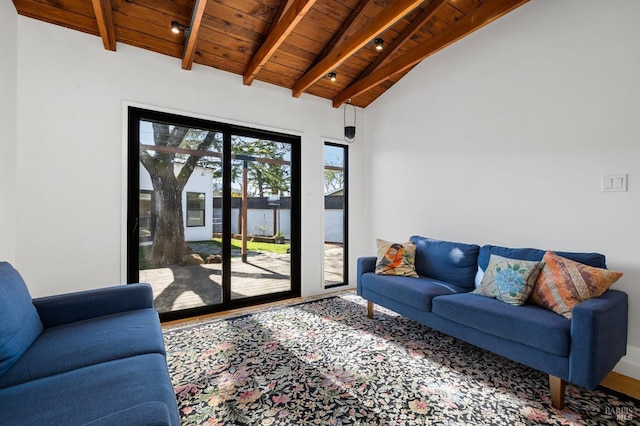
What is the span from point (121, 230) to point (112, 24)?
5.94 feet

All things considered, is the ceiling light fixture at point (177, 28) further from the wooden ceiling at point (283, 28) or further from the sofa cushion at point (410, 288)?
the sofa cushion at point (410, 288)

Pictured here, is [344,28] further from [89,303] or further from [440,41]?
[89,303]

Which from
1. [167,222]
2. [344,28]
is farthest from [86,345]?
[344,28]

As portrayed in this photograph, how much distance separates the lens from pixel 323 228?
13.0ft

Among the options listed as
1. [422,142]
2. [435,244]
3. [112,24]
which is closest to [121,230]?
[112,24]

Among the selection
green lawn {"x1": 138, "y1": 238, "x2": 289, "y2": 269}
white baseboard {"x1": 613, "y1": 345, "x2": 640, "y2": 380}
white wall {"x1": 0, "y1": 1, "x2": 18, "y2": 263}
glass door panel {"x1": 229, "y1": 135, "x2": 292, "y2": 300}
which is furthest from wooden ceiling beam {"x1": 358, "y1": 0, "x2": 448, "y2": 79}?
white wall {"x1": 0, "y1": 1, "x2": 18, "y2": 263}

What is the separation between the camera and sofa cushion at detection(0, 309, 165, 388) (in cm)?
125

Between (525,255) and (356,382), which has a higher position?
(525,255)

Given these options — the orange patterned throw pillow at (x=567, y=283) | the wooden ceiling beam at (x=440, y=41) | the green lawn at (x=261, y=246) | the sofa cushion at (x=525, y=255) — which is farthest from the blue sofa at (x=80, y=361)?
the wooden ceiling beam at (x=440, y=41)

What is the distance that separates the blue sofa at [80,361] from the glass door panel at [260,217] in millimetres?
1571

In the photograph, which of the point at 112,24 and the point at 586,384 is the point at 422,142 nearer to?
the point at 586,384

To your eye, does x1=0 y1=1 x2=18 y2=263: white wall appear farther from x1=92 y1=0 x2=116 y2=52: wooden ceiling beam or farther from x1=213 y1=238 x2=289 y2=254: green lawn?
x1=213 y1=238 x2=289 y2=254: green lawn

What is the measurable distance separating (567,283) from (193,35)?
11.4 ft

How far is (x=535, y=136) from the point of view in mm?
2537
